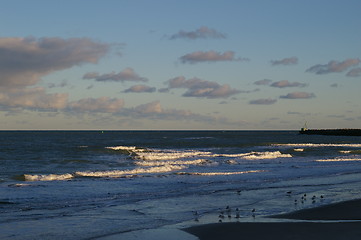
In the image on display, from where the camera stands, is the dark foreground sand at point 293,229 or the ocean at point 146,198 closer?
the dark foreground sand at point 293,229

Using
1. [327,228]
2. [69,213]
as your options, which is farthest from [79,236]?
[327,228]

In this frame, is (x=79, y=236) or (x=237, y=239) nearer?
(x=237, y=239)

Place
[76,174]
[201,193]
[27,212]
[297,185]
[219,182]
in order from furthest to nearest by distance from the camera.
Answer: [76,174] < [219,182] < [297,185] < [201,193] < [27,212]

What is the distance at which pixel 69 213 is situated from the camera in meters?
17.0

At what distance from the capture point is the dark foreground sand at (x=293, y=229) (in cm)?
1266

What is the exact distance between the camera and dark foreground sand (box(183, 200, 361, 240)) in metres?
12.7

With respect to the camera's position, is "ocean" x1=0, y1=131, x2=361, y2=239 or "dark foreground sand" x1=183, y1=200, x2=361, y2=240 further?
"ocean" x1=0, y1=131, x2=361, y2=239

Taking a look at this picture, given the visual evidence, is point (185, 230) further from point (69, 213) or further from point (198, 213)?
point (69, 213)

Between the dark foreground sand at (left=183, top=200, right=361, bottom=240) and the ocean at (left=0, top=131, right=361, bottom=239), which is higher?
the dark foreground sand at (left=183, top=200, right=361, bottom=240)

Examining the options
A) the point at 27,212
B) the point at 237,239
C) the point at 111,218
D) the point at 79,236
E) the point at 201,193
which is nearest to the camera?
the point at 237,239

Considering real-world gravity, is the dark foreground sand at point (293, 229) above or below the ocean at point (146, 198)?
above

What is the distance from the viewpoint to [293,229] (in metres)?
13.4

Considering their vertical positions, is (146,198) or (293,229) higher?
(293,229)

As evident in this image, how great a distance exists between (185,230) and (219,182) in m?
14.0
